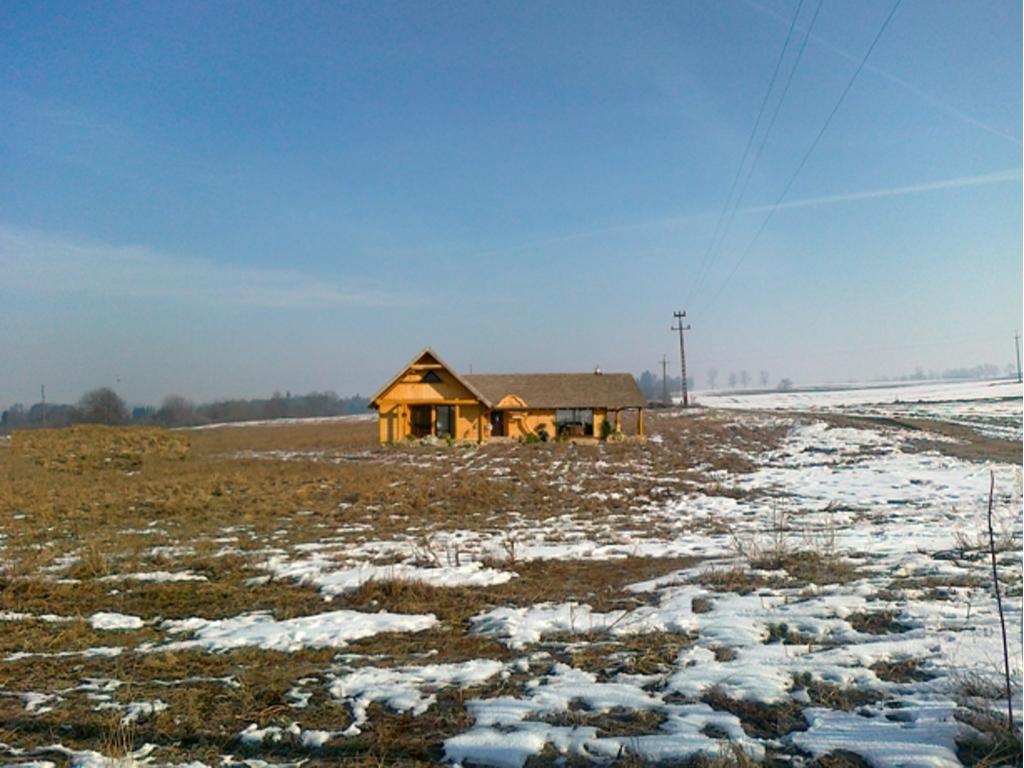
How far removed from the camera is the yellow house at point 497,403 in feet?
115

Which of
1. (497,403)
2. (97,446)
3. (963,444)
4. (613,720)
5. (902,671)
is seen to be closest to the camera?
(613,720)

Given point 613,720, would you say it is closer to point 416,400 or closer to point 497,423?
point 416,400

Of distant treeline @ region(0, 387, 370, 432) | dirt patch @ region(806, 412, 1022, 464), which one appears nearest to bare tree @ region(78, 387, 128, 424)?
distant treeline @ region(0, 387, 370, 432)

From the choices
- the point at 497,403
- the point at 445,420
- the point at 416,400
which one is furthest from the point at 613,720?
the point at 497,403

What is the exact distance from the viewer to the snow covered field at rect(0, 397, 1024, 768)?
154 inches

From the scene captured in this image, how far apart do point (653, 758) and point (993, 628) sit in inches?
136

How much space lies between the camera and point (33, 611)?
23.0 feet

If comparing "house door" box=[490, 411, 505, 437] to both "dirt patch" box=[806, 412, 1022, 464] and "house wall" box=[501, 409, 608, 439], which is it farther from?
"dirt patch" box=[806, 412, 1022, 464]

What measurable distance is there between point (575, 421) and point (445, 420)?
7.39 m

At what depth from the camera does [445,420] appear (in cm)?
3619

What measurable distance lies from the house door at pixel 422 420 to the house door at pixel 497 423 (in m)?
3.93

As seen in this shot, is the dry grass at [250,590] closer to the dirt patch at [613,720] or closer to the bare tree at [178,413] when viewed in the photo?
the dirt patch at [613,720]

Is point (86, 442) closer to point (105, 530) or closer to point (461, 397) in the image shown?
point (461, 397)

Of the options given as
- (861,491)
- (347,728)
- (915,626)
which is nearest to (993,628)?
(915,626)
